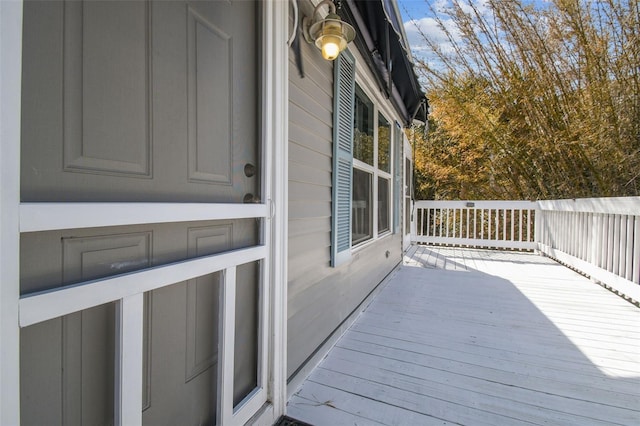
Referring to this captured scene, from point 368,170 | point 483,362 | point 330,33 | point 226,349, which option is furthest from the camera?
point 368,170

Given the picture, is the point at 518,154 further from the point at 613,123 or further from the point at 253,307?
the point at 253,307

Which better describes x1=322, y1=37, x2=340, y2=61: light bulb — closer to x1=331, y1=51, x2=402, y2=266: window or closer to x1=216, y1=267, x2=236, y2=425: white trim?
x1=331, y1=51, x2=402, y2=266: window

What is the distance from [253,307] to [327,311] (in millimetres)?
882

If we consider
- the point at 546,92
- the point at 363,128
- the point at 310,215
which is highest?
the point at 546,92

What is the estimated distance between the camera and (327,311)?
218 cm

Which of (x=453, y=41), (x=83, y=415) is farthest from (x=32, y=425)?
(x=453, y=41)

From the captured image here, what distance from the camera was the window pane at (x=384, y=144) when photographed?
11.8ft

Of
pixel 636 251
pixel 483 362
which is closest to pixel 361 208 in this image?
pixel 483 362

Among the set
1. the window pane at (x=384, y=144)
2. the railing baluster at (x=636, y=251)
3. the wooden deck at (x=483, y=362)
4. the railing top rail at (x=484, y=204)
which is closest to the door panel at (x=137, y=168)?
the wooden deck at (x=483, y=362)

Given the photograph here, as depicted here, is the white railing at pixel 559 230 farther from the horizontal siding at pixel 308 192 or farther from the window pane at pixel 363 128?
the horizontal siding at pixel 308 192

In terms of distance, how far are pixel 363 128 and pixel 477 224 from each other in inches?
186

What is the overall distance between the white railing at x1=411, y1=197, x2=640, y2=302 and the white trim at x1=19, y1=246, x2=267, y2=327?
12.6ft

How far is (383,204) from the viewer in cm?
383

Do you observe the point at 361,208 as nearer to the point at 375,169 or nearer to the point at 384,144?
the point at 375,169
